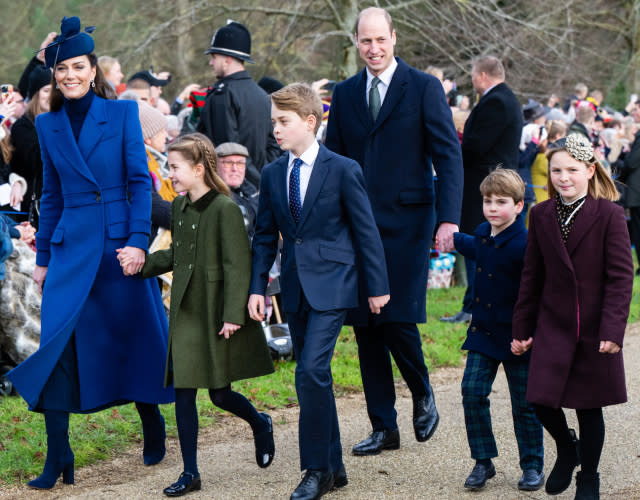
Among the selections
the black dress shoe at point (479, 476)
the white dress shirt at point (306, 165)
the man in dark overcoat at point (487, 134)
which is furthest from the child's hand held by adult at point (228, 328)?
the man in dark overcoat at point (487, 134)

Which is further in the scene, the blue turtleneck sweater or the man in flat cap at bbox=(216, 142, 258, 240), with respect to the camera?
the man in flat cap at bbox=(216, 142, 258, 240)

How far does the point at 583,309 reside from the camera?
4254 millimetres

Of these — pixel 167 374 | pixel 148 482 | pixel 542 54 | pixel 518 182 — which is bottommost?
pixel 148 482

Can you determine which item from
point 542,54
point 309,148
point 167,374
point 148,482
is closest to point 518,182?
point 309,148

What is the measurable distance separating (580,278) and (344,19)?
10.8m

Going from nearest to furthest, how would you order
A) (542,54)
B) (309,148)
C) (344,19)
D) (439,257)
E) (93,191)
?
(309,148) → (93,191) → (439,257) → (344,19) → (542,54)

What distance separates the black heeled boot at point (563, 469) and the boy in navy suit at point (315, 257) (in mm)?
968

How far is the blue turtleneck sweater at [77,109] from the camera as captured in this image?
5.01 meters

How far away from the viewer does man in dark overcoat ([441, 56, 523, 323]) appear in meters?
7.95

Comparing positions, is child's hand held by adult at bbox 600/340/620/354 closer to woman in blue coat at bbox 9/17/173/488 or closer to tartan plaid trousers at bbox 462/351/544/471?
tartan plaid trousers at bbox 462/351/544/471

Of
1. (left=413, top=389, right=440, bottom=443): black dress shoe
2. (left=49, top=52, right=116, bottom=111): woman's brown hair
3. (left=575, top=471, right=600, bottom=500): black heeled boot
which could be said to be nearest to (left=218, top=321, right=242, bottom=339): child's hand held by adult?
(left=413, top=389, right=440, bottom=443): black dress shoe

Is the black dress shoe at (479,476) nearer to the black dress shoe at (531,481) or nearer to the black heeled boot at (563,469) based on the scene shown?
the black dress shoe at (531,481)

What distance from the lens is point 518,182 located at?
485 centimetres

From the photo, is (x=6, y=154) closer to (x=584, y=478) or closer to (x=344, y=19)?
(x=584, y=478)
